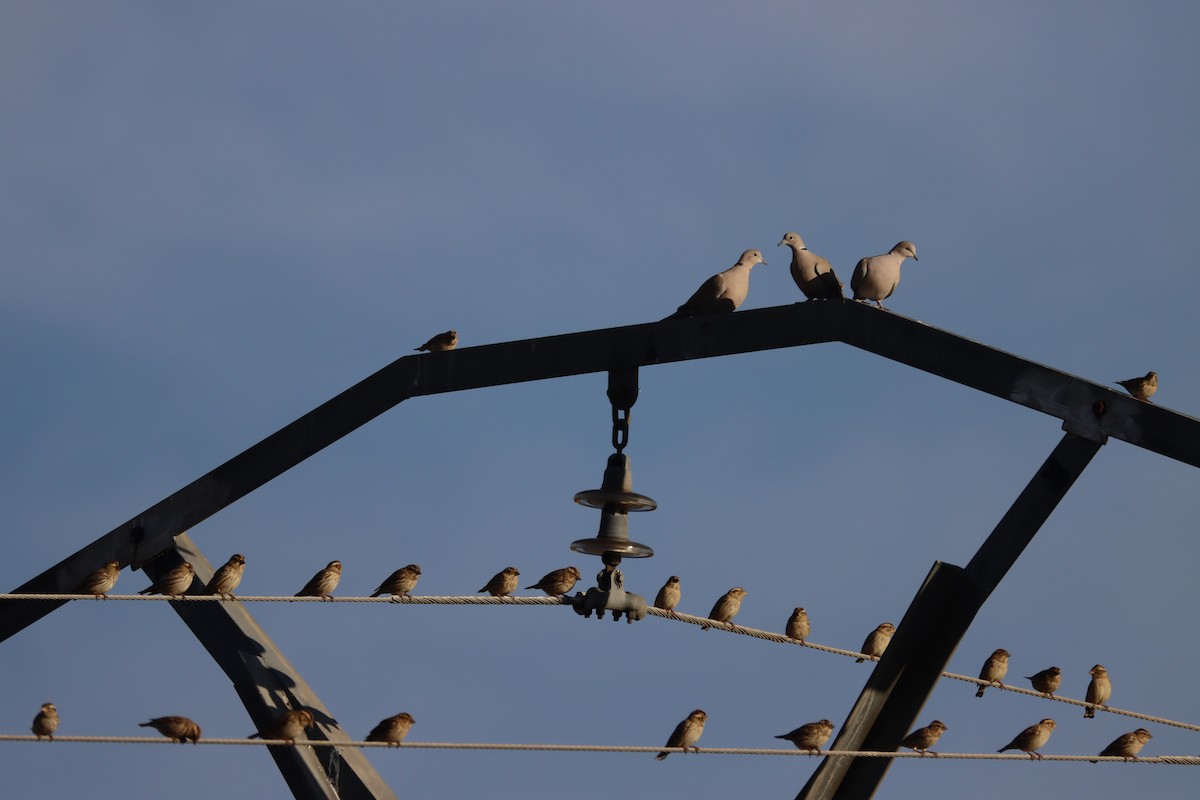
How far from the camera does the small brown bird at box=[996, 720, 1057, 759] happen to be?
17.3 metres

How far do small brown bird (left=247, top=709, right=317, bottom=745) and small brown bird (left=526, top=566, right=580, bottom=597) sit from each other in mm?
9627

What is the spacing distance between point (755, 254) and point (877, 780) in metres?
5.29

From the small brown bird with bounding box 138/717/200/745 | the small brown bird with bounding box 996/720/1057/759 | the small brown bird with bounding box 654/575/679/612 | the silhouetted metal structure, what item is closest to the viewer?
the silhouetted metal structure

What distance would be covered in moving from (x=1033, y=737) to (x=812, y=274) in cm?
819

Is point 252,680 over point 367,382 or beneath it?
beneath

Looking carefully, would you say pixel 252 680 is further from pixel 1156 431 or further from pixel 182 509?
pixel 1156 431

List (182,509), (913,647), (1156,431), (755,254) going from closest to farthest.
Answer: (1156,431) < (913,647) < (182,509) < (755,254)

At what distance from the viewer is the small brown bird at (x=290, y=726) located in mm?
9070

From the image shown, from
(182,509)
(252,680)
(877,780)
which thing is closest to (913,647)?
(877,780)

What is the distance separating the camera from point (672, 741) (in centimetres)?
1630

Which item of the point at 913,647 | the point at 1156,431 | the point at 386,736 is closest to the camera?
the point at 1156,431

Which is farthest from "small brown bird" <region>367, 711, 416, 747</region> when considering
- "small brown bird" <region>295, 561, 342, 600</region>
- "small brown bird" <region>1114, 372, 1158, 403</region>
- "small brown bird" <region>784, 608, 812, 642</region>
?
"small brown bird" <region>1114, 372, 1158, 403</region>

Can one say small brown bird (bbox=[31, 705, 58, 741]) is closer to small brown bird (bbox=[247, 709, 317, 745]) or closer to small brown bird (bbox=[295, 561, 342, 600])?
small brown bird (bbox=[295, 561, 342, 600])

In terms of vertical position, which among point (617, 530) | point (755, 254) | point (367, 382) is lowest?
point (617, 530)
